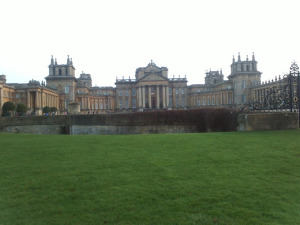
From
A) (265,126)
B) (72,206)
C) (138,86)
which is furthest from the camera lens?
(138,86)

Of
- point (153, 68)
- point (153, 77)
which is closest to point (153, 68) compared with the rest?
point (153, 68)

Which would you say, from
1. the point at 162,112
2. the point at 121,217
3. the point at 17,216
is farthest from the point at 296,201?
the point at 162,112

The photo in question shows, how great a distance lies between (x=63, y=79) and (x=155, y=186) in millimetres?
63497

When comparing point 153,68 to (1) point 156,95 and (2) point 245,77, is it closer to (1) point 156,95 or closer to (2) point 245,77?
(1) point 156,95

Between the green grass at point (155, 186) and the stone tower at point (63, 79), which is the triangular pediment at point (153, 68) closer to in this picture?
the stone tower at point (63, 79)

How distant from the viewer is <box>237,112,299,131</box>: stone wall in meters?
12.8

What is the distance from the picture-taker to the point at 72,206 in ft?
15.2

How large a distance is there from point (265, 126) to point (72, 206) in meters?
11.0

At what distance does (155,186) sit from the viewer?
5.42 metres

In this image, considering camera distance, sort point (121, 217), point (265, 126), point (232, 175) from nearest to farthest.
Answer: point (121, 217)
point (232, 175)
point (265, 126)

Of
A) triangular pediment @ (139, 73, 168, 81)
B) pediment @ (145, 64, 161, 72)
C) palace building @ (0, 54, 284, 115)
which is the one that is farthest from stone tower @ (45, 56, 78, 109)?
pediment @ (145, 64, 161, 72)

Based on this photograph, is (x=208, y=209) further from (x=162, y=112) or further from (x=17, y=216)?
(x=162, y=112)

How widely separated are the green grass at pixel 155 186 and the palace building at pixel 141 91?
162 feet

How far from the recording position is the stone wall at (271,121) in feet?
42.1
